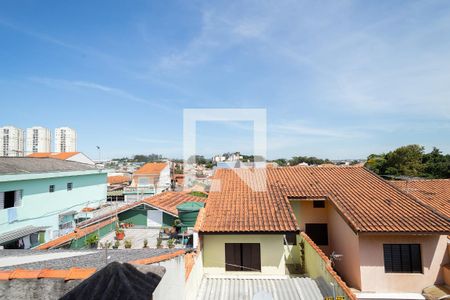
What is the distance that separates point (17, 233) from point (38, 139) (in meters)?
41.2

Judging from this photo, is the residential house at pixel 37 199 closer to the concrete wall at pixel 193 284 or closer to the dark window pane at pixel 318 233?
the concrete wall at pixel 193 284

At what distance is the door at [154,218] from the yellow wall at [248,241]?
706 centimetres

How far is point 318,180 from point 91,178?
19749 millimetres

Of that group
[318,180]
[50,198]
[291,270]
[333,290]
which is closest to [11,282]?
[333,290]

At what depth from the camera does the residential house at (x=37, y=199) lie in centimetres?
1448

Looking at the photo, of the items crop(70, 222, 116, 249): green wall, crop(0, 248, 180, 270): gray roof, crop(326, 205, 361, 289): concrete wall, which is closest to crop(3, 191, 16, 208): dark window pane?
crop(70, 222, 116, 249): green wall

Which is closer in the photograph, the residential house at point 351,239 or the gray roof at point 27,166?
the residential house at point 351,239

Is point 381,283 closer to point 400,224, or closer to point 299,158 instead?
point 400,224

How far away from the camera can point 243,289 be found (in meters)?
8.32

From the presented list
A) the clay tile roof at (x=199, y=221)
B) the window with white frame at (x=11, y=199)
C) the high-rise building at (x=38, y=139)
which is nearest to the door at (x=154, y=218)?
the clay tile roof at (x=199, y=221)

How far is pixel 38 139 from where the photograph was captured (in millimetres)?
47625

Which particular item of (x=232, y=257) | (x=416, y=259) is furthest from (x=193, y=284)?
(x=416, y=259)

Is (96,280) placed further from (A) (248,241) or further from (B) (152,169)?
(B) (152,169)

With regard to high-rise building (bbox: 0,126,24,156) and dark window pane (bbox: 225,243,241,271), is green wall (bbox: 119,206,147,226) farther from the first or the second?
high-rise building (bbox: 0,126,24,156)
